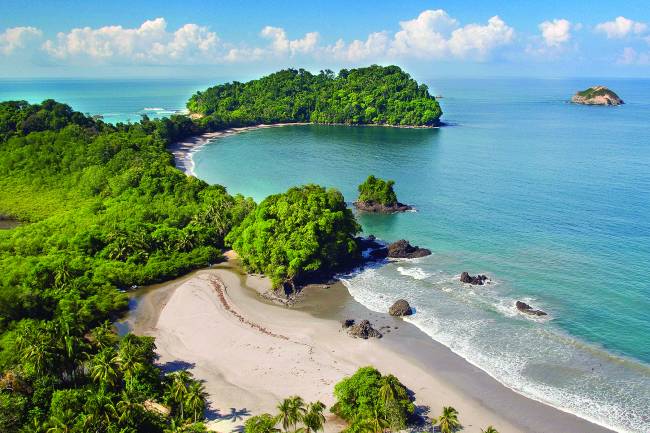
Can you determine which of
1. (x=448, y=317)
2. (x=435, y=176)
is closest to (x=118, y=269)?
(x=448, y=317)

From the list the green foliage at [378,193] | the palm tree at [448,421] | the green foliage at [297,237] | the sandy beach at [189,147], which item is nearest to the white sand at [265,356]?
the palm tree at [448,421]

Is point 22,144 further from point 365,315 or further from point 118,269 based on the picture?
point 365,315

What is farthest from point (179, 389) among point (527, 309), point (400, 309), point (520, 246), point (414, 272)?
point (520, 246)

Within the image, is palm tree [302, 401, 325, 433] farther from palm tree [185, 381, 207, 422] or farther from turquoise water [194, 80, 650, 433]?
turquoise water [194, 80, 650, 433]

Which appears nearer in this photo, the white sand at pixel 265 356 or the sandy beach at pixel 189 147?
the white sand at pixel 265 356

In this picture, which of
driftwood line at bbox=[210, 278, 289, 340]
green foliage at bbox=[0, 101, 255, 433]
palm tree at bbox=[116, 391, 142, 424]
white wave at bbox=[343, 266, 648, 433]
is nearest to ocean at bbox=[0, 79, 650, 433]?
white wave at bbox=[343, 266, 648, 433]

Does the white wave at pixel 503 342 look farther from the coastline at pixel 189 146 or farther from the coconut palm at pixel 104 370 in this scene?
the coastline at pixel 189 146
